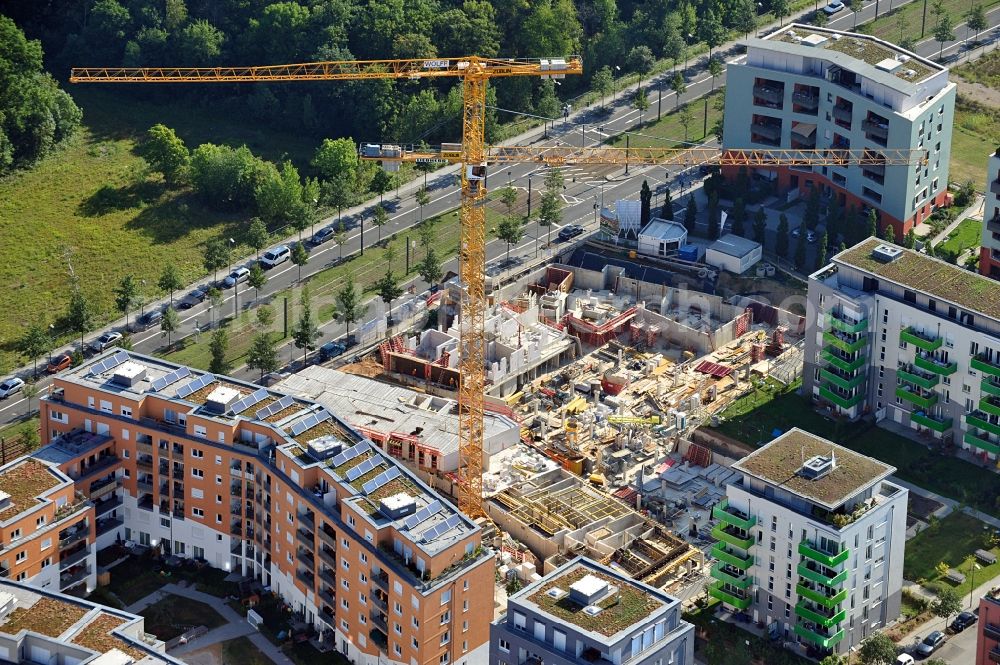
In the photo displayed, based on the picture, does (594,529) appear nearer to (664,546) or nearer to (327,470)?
(664,546)

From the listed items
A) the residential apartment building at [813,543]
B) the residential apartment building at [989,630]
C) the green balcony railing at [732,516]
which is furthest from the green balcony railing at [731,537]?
the residential apartment building at [989,630]

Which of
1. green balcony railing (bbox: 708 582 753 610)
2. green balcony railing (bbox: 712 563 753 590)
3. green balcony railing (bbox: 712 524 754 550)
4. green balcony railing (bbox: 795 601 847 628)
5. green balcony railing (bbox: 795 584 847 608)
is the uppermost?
green balcony railing (bbox: 712 524 754 550)

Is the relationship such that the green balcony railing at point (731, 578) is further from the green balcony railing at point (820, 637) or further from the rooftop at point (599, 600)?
the rooftop at point (599, 600)

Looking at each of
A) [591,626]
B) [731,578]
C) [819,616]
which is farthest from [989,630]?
[591,626]

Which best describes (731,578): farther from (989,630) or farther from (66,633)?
(66,633)

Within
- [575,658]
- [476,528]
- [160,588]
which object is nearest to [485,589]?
[476,528]

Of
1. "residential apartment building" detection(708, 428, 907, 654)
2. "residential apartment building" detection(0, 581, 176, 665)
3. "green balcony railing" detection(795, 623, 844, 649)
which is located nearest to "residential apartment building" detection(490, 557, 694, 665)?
"residential apartment building" detection(708, 428, 907, 654)

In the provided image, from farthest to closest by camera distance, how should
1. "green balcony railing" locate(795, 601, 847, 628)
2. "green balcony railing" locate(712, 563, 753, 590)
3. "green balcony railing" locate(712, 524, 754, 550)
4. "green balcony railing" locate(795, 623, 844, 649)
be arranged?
"green balcony railing" locate(712, 563, 753, 590), "green balcony railing" locate(712, 524, 754, 550), "green balcony railing" locate(795, 623, 844, 649), "green balcony railing" locate(795, 601, 847, 628)

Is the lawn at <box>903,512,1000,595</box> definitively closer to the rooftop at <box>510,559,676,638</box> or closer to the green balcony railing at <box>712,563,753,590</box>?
the green balcony railing at <box>712,563,753,590</box>
